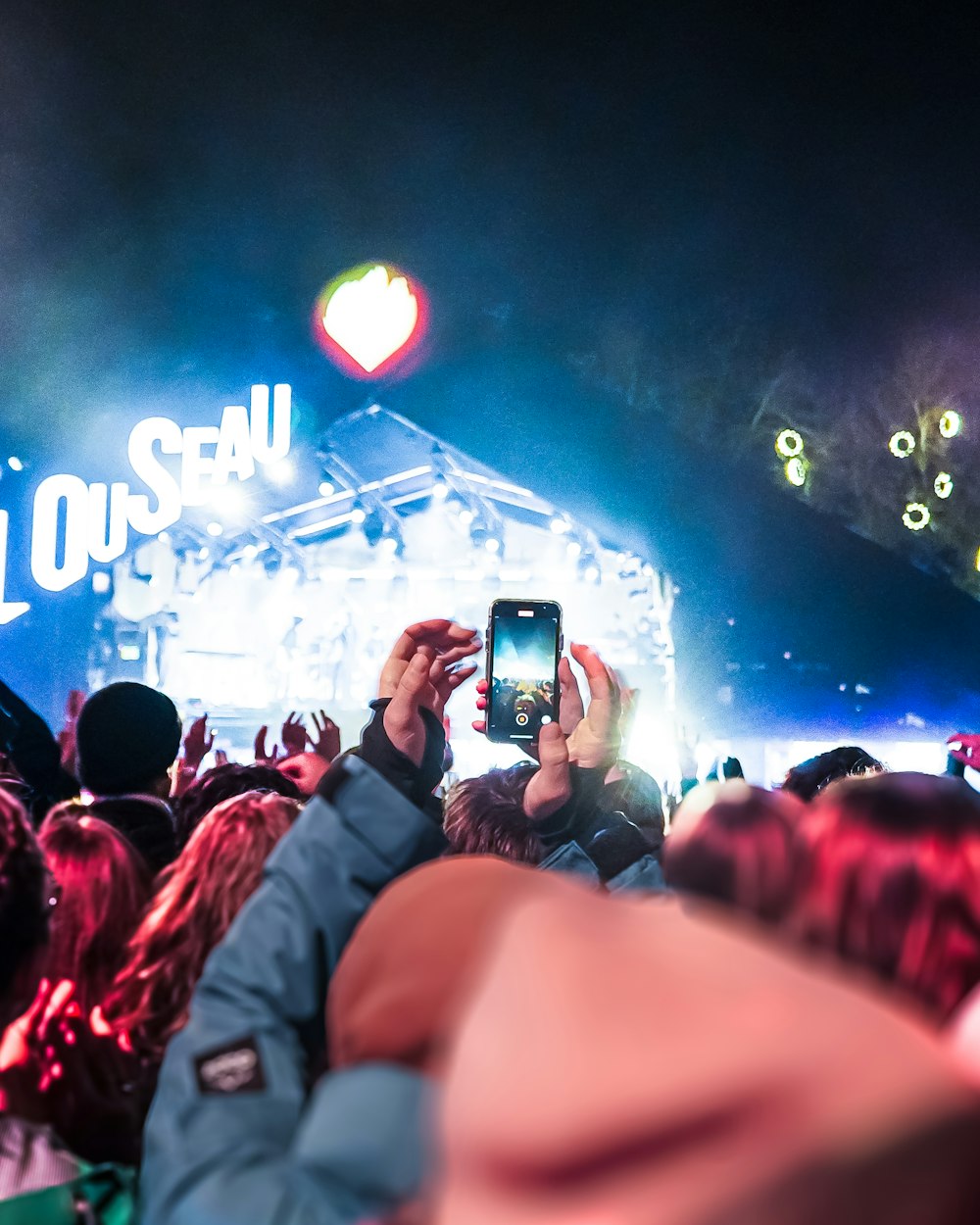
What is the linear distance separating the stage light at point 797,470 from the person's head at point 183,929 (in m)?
13.9

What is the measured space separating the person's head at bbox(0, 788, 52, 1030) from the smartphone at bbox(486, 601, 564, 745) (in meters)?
1.58

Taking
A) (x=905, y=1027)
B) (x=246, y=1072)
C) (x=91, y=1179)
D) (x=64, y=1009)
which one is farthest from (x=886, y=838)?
(x=64, y=1009)

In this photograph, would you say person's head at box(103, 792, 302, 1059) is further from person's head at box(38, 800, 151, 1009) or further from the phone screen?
the phone screen

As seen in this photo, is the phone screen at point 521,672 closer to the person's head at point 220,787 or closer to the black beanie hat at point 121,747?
the person's head at point 220,787

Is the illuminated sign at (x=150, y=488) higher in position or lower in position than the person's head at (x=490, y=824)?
higher

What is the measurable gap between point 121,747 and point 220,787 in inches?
14.6

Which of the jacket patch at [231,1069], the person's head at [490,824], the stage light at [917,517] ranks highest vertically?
the stage light at [917,517]

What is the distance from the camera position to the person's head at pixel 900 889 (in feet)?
2.29

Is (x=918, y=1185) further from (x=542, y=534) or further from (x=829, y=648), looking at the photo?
(x=829, y=648)

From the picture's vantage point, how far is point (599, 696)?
2744 millimetres

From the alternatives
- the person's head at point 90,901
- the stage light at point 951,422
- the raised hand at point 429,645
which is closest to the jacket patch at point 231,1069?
the person's head at point 90,901

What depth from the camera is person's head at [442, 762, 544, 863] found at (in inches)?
106

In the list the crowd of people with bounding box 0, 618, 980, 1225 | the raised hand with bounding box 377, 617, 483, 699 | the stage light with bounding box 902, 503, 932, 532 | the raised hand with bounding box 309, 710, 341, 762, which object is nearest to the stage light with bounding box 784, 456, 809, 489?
the stage light with bounding box 902, 503, 932, 532

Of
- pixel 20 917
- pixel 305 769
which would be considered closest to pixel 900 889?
pixel 20 917
